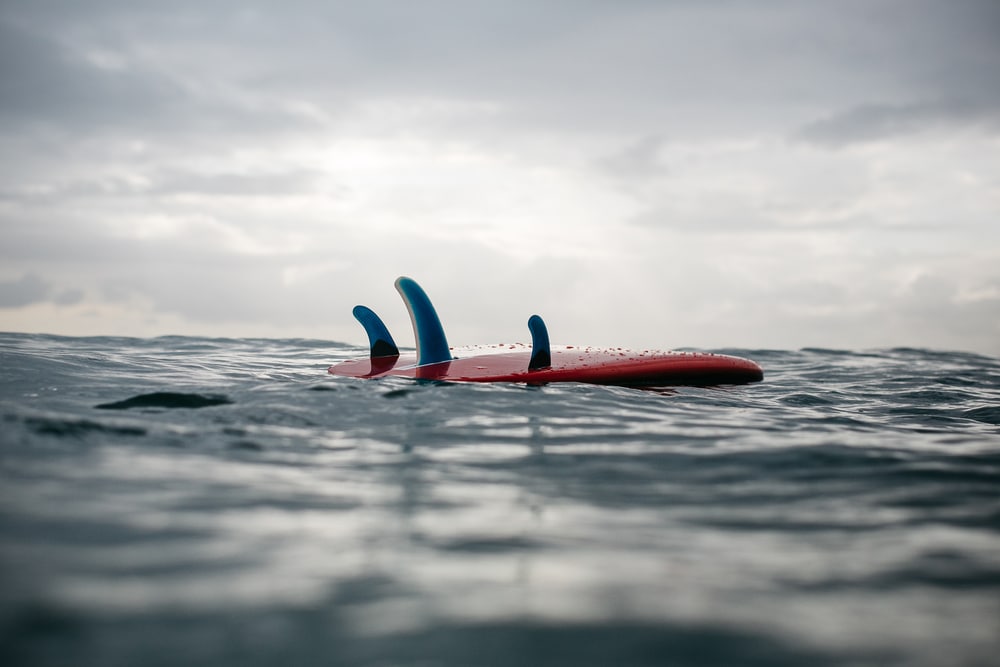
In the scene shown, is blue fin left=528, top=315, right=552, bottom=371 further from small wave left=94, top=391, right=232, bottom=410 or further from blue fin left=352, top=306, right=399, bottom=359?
small wave left=94, top=391, right=232, bottom=410

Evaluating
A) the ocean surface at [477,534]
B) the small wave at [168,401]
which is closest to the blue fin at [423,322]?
the ocean surface at [477,534]

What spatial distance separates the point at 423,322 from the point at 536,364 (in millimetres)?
1065

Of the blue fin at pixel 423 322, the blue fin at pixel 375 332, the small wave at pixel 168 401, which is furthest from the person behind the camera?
the blue fin at pixel 375 332

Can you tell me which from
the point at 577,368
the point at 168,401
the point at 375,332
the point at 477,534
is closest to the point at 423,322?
the point at 375,332

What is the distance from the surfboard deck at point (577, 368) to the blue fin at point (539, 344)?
5 centimetres

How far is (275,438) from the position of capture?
4.05 m

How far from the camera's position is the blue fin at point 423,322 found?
6512 mm

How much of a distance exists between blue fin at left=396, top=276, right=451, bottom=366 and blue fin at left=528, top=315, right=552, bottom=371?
86 centimetres

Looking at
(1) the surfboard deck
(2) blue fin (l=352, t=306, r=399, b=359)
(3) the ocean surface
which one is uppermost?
(2) blue fin (l=352, t=306, r=399, b=359)

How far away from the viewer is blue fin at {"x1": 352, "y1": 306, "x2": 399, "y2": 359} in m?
7.38

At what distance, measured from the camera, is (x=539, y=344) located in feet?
20.6

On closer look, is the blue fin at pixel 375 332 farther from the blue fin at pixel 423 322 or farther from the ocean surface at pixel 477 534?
the ocean surface at pixel 477 534

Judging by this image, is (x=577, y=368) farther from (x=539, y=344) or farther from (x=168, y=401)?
(x=168, y=401)

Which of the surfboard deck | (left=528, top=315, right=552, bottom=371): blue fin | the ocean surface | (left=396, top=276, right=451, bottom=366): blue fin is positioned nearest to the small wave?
the ocean surface
